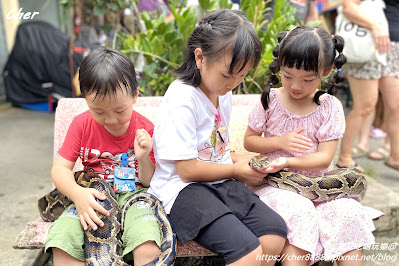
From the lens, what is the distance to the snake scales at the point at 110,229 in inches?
82.7

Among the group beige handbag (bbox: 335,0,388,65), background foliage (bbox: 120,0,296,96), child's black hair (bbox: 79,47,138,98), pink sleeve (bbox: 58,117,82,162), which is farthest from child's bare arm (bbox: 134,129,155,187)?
beige handbag (bbox: 335,0,388,65)

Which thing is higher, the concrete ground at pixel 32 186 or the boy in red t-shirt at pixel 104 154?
the boy in red t-shirt at pixel 104 154

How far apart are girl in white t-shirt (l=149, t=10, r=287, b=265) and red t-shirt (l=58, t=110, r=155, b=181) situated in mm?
256

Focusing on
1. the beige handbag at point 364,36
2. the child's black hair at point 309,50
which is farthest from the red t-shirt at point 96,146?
the beige handbag at point 364,36

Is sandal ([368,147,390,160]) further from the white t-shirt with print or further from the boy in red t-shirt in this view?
the boy in red t-shirt

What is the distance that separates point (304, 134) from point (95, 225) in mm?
1370

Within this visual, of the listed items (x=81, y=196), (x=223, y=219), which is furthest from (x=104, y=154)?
(x=223, y=219)

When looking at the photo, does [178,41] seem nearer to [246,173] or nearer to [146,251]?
[246,173]

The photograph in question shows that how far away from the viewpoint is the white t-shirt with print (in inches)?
87.3

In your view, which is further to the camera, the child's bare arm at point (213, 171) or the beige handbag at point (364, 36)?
the beige handbag at point (364, 36)

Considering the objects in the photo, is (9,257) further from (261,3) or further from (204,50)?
(261,3)

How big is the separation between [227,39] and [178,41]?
6.24 feet

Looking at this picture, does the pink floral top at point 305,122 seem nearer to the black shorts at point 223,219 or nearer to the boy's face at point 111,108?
the black shorts at point 223,219

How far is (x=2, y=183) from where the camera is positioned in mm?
4484
